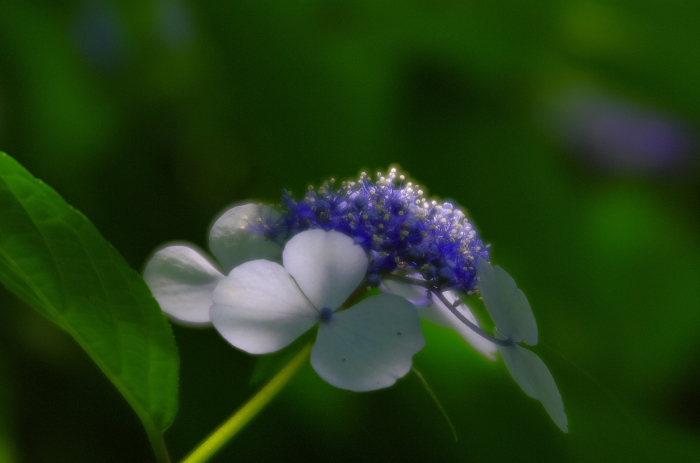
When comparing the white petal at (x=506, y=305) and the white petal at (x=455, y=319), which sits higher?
the white petal at (x=506, y=305)

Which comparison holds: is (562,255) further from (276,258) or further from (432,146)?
(276,258)

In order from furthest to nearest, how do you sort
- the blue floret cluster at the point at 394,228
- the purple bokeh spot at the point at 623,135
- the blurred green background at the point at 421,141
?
1. the purple bokeh spot at the point at 623,135
2. the blurred green background at the point at 421,141
3. the blue floret cluster at the point at 394,228

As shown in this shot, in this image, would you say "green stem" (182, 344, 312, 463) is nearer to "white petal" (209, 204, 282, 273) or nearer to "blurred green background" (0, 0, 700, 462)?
"white petal" (209, 204, 282, 273)

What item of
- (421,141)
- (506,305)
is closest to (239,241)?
(506,305)

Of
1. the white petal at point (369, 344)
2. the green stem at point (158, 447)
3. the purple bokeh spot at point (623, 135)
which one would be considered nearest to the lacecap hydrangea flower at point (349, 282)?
the white petal at point (369, 344)

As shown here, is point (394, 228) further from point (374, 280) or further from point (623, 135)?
point (623, 135)

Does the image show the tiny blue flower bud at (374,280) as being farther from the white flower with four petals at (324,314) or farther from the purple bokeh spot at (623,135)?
the purple bokeh spot at (623,135)

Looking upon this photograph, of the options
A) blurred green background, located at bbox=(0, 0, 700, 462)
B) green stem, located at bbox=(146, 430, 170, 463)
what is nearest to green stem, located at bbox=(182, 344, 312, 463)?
green stem, located at bbox=(146, 430, 170, 463)
